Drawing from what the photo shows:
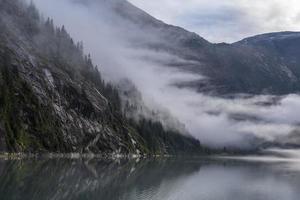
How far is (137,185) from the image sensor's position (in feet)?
488

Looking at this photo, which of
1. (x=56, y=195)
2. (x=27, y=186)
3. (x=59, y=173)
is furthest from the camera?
(x=59, y=173)

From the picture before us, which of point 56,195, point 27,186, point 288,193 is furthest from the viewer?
point 288,193

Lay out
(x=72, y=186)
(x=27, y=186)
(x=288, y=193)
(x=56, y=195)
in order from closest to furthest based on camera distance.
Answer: (x=56, y=195) < (x=27, y=186) < (x=72, y=186) < (x=288, y=193)

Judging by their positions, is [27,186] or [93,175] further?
[93,175]

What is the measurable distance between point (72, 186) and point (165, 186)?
33.8 meters

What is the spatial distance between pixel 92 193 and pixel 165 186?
36884 millimetres

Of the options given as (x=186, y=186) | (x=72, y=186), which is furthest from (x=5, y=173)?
(x=186, y=186)

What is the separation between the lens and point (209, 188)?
15312 cm

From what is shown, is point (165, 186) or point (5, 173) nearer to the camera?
point (5, 173)

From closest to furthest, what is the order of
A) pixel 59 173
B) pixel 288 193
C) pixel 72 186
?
1. pixel 72 186
2. pixel 288 193
3. pixel 59 173

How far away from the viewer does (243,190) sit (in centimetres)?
14800

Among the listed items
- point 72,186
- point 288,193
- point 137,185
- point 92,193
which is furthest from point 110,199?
point 288,193

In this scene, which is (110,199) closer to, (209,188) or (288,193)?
(209,188)

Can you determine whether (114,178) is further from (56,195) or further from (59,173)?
(56,195)
